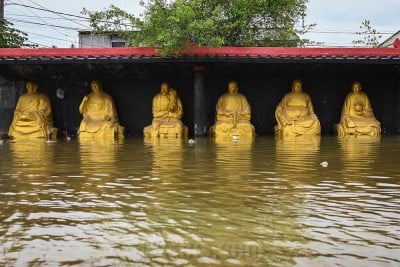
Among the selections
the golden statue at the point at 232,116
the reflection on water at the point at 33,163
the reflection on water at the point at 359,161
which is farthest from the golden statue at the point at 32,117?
the reflection on water at the point at 359,161

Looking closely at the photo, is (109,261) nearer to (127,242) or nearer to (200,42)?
→ (127,242)

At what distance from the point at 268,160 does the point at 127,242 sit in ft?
13.5

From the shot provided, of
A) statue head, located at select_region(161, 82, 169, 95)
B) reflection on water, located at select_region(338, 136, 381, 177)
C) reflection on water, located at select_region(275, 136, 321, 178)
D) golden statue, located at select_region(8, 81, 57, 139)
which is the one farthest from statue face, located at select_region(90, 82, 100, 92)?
reflection on water, located at select_region(338, 136, 381, 177)

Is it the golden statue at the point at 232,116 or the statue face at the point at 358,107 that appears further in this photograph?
the statue face at the point at 358,107

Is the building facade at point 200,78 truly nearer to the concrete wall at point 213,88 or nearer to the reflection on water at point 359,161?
the concrete wall at point 213,88

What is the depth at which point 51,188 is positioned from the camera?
4.43 meters

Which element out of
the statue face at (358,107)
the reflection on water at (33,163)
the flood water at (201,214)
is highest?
the statue face at (358,107)

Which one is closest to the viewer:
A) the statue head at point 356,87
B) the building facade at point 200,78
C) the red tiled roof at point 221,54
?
the red tiled roof at point 221,54

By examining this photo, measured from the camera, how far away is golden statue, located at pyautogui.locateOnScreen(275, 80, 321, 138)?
12375 mm

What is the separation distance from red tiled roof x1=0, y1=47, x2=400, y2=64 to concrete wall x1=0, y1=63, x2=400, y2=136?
1.04 meters

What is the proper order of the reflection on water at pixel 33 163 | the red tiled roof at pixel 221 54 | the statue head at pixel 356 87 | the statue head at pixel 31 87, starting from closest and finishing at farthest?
the reflection on water at pixel 33 163
the red tiled roof at pixel 221 54
the statue head at pixel 356 87
the statue head at pixel 31 87

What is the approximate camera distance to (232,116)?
496 inches

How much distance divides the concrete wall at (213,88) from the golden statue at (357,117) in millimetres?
Answer: 620

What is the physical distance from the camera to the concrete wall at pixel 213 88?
1309 cm
